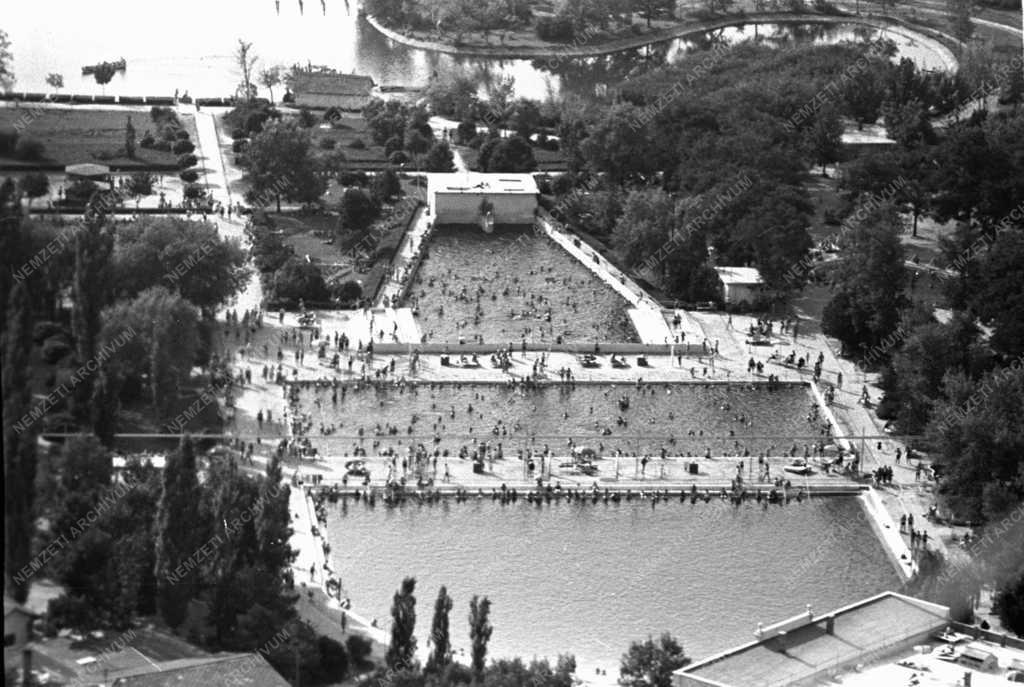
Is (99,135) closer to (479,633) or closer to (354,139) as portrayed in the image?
(354,139)

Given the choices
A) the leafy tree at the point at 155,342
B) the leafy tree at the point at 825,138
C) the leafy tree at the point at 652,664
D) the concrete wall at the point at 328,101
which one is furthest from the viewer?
the concrete wall at the point at 328,101

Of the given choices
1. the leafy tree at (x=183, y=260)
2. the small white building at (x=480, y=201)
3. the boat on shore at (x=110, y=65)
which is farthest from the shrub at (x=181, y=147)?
the leafy tree at (x=183, y=260)

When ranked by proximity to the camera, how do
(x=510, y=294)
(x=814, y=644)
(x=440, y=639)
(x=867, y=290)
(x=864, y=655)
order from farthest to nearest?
(x=510, y=294) < (x=867, y=290) < (x=440, y=639) < (x=814, y=644) < (x=864, y=655)

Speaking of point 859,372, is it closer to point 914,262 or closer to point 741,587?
point 914,262

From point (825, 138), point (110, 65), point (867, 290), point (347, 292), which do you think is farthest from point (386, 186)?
point (867, 290)

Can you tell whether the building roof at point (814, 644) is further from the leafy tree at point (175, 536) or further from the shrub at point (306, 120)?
the shrub at point (306, 120)

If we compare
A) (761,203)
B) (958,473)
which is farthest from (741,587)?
(761,203)

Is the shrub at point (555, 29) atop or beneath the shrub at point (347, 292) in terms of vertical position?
atop
